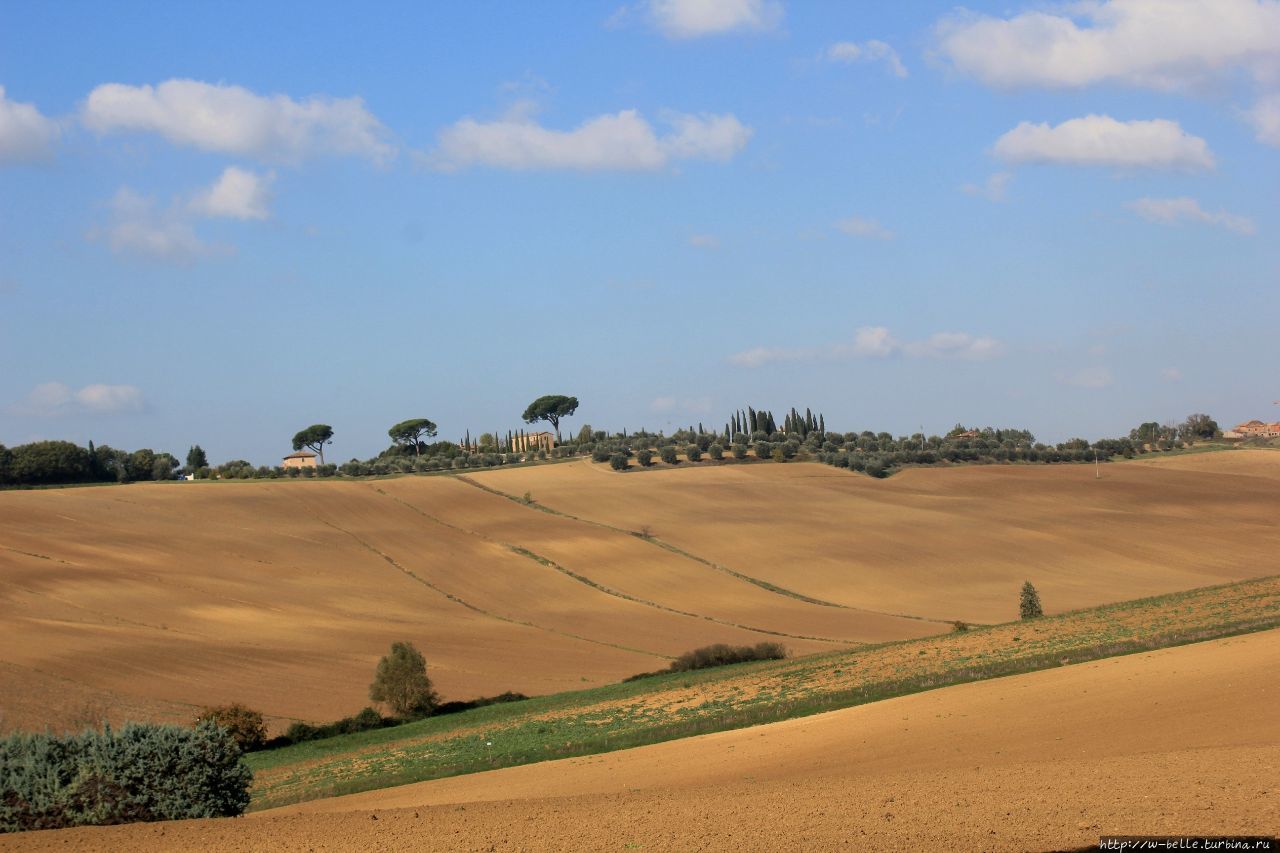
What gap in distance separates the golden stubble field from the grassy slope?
7.42m

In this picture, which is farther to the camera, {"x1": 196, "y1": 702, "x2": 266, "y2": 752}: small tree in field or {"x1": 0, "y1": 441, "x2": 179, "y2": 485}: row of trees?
{"x1": 0, "y1": 441, "x2": 179, "y2": 485}: row of trees

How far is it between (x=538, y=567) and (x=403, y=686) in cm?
3002

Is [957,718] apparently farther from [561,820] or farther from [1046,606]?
[1046,606]

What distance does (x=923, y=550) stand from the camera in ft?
239

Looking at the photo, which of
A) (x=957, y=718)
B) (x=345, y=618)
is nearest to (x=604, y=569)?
(x=345, y=618)

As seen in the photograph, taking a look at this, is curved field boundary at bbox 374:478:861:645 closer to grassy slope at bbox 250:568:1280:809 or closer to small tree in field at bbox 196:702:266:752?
grassy slope at bbox 250:568:1280:809

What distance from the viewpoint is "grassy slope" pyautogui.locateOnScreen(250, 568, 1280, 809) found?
82.6 feet

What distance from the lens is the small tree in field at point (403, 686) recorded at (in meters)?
38.0

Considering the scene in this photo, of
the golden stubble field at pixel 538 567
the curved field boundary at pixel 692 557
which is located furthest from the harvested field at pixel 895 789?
the curved field boundary at pixel 692 557

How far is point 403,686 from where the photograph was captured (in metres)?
38.1

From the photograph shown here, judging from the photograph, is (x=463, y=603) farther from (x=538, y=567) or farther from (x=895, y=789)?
(x=895, y=789)

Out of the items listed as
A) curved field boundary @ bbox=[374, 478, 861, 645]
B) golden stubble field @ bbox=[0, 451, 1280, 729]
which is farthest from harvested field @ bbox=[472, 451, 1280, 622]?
curved field boundary @ bbox=[374, 478, 861, 645]

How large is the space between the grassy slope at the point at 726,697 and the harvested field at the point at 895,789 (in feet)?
8.91

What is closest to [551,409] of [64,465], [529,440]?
[529,440]
